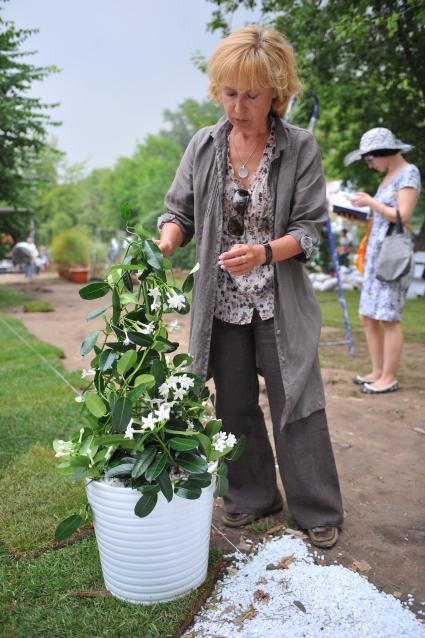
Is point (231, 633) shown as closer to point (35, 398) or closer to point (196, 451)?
point (196, 451)

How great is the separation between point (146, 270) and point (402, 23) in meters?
7.54

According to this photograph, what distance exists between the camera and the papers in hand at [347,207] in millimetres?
4258

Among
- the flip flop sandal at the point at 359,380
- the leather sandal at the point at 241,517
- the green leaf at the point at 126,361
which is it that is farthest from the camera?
the flip flop sandal at the point at 359,380

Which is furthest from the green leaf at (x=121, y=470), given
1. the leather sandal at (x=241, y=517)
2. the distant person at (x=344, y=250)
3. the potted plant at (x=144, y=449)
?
the distant person at (x=344, y=250)

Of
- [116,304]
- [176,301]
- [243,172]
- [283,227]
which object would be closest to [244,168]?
[243,172]

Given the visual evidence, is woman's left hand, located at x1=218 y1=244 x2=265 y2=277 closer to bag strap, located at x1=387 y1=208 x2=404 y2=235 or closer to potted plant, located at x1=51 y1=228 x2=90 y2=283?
bag strap, located at x1=387 y1=208 x2=404 y2=235

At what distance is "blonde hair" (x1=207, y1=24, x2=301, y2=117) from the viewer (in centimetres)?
189

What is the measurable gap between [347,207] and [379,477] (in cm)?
210

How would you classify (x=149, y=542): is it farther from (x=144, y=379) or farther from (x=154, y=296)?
(x=154, y=296)

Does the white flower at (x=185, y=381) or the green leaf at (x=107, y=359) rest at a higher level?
the green leaf at (x=107, y=359)

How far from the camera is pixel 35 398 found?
14.1ft

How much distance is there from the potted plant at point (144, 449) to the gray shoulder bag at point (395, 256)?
2448 mm

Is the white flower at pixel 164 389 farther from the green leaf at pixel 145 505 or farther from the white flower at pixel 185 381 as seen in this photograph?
the green leaf at pixel 145 505

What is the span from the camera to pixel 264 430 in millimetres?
2533
